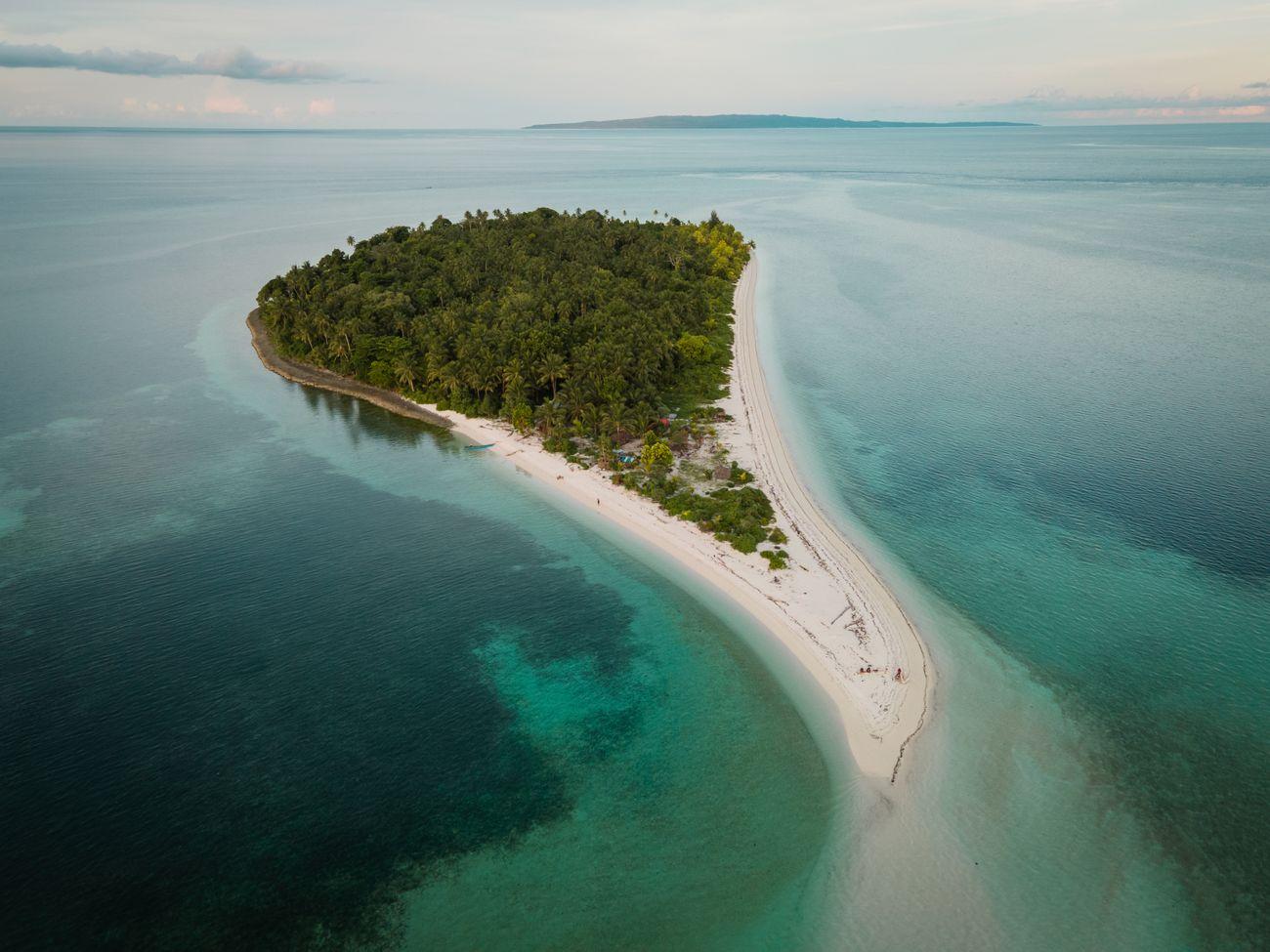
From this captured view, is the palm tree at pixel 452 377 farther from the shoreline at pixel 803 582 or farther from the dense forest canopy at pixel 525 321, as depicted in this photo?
the shoreline at pixel 803 582

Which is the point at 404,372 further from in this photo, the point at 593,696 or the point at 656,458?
the point at 593,696

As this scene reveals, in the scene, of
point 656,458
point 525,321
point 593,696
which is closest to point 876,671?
point 593,696

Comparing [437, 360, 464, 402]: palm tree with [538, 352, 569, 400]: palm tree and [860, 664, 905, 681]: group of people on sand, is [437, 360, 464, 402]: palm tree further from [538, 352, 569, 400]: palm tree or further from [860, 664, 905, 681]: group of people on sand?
[860, 664, 905, 681]: group of people on sand

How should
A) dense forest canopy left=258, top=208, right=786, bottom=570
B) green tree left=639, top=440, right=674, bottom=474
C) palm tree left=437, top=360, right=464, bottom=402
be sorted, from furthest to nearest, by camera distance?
1. palm tree left=437, top=360, right=464, bottom=402
2. dense forest canopy left=258, top=208, right=786, bottom=570
3. green tree left=639, top=440, right=674, bottom=474

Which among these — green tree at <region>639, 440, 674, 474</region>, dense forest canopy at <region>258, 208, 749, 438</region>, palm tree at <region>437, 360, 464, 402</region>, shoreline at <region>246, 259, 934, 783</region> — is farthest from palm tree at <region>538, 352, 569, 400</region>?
green tree at <region>639, 440, 674, 474</region>

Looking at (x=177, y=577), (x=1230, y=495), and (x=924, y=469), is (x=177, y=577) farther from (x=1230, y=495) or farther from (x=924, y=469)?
(x=1230, y=495)

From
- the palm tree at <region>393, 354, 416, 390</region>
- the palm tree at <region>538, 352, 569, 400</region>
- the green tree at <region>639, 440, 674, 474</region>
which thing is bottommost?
the palm tree at <region>393, 354, 416, 390</region>

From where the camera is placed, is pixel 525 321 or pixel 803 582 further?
pixel 525 321

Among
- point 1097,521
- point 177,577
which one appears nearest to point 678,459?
point 1097,521
